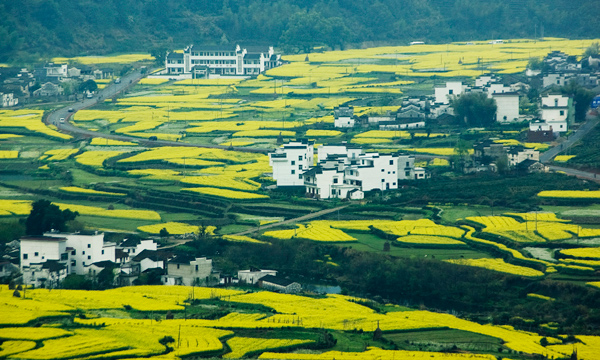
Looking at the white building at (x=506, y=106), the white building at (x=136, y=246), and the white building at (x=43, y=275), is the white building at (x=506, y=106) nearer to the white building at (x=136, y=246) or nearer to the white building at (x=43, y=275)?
the white building at (x=136, y=246)

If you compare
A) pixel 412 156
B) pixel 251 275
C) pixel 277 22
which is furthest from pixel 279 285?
pixel 277 22

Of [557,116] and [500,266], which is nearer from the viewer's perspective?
[500,266]

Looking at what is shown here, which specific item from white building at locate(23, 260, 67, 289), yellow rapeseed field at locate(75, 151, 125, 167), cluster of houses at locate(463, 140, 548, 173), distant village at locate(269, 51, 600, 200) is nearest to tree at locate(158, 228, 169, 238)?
white building at locate(23, 260, 67, 289)

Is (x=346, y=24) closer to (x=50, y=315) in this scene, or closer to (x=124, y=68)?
(x=124, y=68)

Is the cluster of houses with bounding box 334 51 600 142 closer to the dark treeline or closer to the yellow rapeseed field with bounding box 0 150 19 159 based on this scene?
the yellow rapeseed field with bounding box 0 150 19 159

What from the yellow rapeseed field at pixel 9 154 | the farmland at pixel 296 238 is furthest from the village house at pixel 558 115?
the yellow rapeseed field at pixel 9 154

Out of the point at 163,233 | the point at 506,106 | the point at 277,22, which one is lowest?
the point at 163,233

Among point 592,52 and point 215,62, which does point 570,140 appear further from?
point 215,62

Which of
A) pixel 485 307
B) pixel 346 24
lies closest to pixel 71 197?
pixel 485 307
